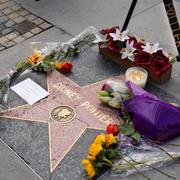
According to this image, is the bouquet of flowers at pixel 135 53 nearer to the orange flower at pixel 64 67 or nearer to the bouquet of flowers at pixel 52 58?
the bouquet of flowers at pixel 52 58

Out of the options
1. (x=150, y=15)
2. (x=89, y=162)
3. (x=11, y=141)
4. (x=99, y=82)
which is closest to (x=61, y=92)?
(x=99, y=82)

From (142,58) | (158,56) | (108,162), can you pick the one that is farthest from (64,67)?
(108,162)

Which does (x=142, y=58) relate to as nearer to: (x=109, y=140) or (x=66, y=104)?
(x=66, y=104)

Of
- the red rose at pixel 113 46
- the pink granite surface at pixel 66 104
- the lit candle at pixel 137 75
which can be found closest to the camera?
the pink granite surface at pixel 66 104

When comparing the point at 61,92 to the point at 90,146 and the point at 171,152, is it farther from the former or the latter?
the point at 171,152

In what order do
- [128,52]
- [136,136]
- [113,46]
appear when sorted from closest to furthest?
[136,136] < [128,52] < [113,46]

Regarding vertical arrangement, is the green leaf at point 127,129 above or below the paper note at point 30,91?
above

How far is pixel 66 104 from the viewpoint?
3449 mm

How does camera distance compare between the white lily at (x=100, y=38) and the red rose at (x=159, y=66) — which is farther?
the white lily at (x=100, y=38)

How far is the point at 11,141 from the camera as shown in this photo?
318cm

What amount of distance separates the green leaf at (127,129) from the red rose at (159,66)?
2.14 feet

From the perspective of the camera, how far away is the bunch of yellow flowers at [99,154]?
2.83 metres

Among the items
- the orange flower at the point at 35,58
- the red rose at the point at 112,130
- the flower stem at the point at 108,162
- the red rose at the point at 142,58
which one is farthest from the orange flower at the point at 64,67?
the flower stem at the point at 108,162

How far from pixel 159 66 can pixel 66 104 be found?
90 cm
